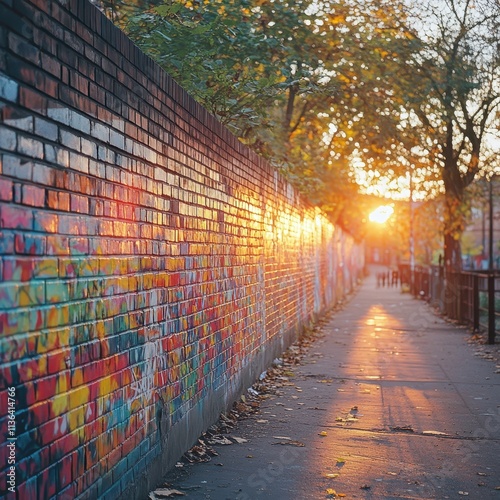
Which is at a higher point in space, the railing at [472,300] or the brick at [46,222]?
the brick at [46,222]

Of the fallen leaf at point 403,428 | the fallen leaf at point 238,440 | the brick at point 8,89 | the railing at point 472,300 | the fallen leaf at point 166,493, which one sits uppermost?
the brick at point 8,89

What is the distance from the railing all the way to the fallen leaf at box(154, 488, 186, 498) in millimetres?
10995

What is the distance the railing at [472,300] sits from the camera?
15.5 m

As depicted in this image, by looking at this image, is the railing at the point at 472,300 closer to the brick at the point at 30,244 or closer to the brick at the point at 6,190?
the brick at the point at 30,244

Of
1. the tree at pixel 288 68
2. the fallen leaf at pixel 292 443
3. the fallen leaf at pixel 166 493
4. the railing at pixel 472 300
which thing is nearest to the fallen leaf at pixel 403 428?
the fallen leaf at pixel 292 443

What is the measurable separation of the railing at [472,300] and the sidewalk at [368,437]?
2.34 meters

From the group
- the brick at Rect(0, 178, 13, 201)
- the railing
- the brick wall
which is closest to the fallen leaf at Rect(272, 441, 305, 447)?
the brick wall

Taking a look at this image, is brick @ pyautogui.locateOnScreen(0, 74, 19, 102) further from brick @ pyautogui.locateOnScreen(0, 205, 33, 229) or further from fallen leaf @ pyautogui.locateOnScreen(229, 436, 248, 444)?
fallen leaf @ pyautogui.locateOnScreen(229, 436, 248, 444)

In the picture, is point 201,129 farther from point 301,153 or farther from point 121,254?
point 301,153

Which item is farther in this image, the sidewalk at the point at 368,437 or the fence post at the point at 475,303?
the fence post at the point at 475,303

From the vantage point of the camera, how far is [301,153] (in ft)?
67.9

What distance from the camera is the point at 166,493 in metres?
5.17

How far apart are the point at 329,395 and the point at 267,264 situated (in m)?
2.45

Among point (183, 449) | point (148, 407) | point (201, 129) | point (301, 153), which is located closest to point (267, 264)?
point (201, 129)
